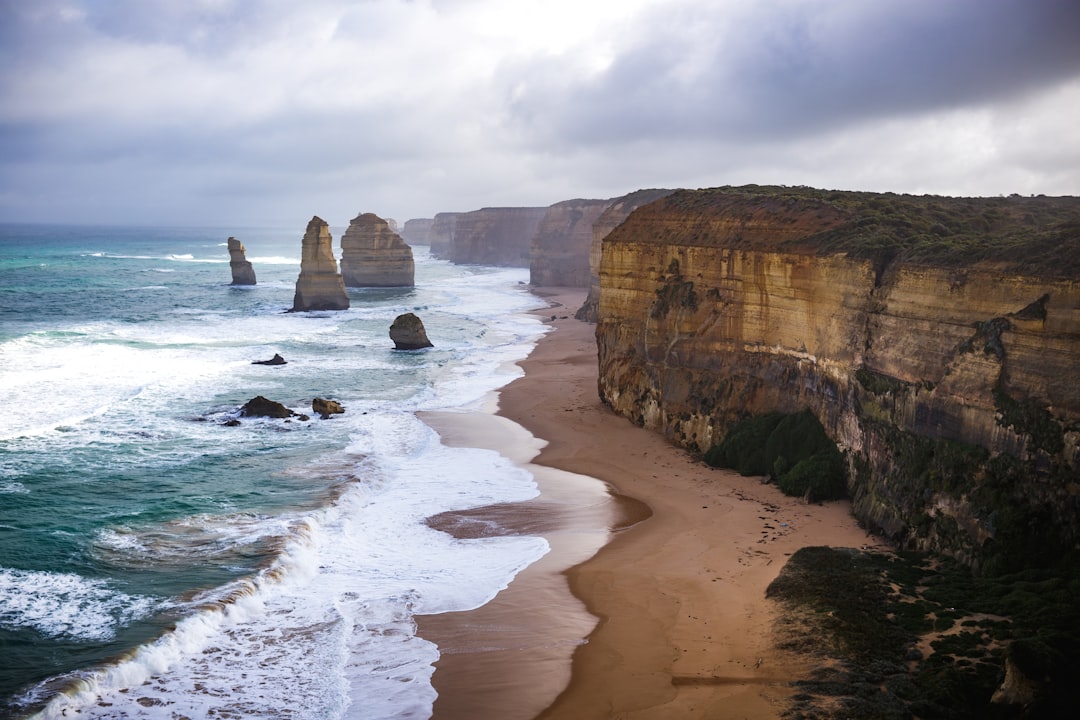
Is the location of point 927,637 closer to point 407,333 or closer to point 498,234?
point 407,333

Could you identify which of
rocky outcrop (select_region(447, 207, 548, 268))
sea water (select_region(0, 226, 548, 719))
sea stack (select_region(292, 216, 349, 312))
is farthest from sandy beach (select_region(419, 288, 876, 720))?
rocky outcrop (select_region(447, 207, 548, 268))

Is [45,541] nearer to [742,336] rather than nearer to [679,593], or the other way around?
[679,593]

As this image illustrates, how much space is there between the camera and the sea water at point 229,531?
14648 mm

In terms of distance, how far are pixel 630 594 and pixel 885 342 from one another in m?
9.16

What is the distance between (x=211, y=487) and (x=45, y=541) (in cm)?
503

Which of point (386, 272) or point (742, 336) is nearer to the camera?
point (742, 336)

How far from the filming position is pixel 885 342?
21.2 meters

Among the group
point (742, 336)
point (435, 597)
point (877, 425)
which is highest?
point (742, 336)

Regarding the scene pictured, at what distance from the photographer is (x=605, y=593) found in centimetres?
1828

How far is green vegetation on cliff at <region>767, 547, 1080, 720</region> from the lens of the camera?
475 inches

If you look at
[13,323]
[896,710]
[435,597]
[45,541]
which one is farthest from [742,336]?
[13,323]

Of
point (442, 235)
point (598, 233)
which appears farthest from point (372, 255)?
point (442, 235)

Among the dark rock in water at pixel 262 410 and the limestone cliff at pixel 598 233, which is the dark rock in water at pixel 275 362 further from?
the limestone cliff at pixel 598 233

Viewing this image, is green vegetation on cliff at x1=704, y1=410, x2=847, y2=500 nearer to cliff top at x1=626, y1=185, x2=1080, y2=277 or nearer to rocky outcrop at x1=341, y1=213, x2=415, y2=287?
cliff top at x1=626, y1=185, x2=1080, y2=277
